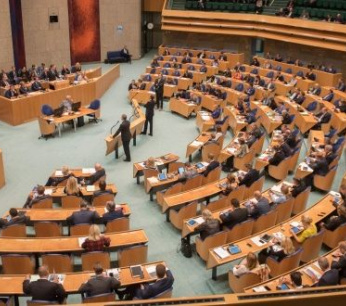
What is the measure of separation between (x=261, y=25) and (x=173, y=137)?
11.5 metres

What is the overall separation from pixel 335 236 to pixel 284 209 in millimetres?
1213

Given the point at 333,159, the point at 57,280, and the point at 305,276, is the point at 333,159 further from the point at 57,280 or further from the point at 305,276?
the point at 57,280

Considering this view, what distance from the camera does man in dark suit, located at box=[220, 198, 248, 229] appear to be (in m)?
8.58

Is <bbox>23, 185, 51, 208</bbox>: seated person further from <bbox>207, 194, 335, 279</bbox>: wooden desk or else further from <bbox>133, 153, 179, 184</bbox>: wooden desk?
<bbox>207, 194, 335, 279</bbox>: wooden desk

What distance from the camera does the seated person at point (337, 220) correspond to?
8.66 metres

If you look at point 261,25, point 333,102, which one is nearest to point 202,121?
point 333,102

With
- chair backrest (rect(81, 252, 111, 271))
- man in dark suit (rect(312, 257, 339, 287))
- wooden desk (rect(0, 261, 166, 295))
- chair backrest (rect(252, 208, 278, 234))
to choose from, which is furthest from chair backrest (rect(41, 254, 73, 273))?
man in dark suit (rect(312, 257, 339, 287))

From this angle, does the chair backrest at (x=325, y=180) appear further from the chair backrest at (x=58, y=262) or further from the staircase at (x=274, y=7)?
the staircase at (x=274, y=7)

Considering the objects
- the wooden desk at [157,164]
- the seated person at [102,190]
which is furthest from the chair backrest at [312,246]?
the wooden desk at [157,164]

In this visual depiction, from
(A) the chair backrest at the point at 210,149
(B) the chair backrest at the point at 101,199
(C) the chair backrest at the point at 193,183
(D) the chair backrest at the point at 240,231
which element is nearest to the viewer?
(D) the chair backrest at the point at 240,231

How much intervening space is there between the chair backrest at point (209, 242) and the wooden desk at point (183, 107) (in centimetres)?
959

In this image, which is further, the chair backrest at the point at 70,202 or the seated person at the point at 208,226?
the chair backrest at the point at 70,202

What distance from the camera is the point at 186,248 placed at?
8.79m

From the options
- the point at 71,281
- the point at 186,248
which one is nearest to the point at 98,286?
the point at 71,281
